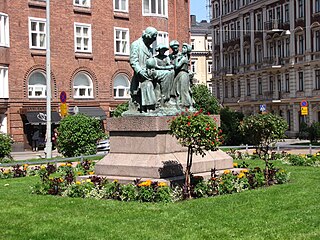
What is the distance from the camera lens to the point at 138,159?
14562 millimetres

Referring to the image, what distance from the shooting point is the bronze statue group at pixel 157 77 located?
1498 centimetres

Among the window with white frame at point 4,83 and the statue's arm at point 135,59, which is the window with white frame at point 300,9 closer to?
the window with white frame at point 4,83

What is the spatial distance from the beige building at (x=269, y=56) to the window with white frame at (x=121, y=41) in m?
14.1

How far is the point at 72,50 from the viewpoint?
132 ft

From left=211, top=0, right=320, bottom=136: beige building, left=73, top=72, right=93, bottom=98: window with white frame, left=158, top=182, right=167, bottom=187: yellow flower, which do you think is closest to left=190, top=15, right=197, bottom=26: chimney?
left=211, top=0, right=320, bottom=136: beige building

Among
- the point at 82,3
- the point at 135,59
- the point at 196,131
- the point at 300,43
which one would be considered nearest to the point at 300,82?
the point at 300,43

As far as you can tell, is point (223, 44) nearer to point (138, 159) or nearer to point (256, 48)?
point (256, 48)

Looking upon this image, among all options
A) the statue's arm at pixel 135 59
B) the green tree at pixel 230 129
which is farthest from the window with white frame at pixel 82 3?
the statue's arm at pixel 135 59

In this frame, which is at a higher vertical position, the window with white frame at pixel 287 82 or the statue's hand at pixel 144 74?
the window with white frame at pixel 287 82

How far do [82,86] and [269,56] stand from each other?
24.7m

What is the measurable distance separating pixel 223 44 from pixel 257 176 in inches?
2221

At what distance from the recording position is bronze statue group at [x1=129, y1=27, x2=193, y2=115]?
1498 cm

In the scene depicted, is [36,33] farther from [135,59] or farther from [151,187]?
[151,187]

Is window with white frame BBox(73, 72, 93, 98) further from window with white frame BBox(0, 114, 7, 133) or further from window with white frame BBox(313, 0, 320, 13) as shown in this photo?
window with white frame BBox(313, 0, 320, 13)
